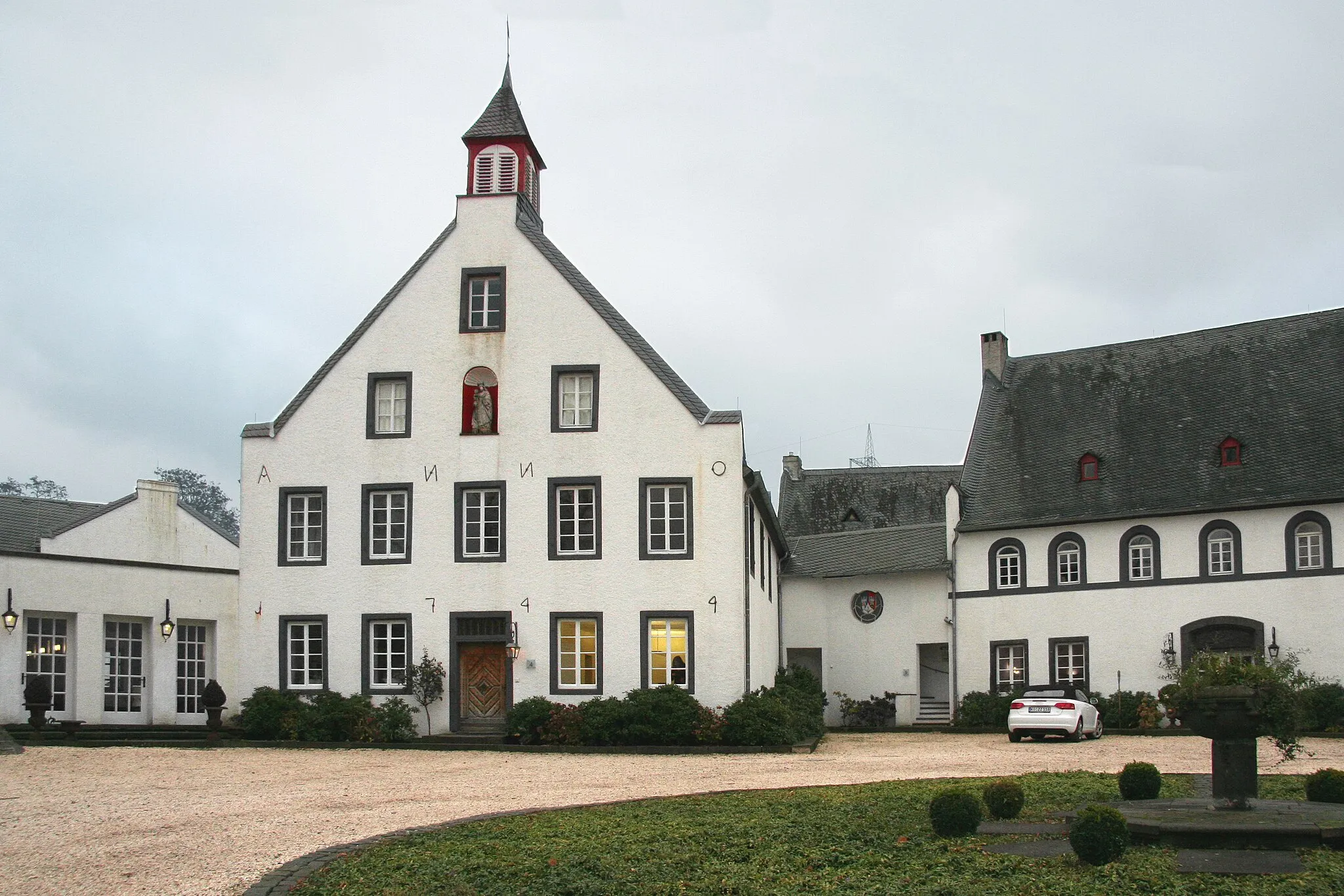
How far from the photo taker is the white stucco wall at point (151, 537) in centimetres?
3531

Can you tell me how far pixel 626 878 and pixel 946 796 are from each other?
3.41 meters

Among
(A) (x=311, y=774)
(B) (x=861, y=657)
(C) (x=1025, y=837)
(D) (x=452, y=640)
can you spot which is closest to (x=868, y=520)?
(B) (x=861, y=657)

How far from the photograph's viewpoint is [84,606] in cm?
3117

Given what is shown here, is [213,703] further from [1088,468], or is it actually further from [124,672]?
[1088,468]

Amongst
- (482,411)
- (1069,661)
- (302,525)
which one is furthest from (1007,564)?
(302,525)

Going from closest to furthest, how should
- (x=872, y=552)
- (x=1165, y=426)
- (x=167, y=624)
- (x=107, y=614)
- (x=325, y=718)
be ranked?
(x=325, y=718) → (x=107, y=614) → (x=167, y=624) → (x=1165, y=426) → (x=872, y=552)

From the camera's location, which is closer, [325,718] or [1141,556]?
[325,718]

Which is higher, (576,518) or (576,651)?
(576,518)

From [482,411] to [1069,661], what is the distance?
1802 centimetres

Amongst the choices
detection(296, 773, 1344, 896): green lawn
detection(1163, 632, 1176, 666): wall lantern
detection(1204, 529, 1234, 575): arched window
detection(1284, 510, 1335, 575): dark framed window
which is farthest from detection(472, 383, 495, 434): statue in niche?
detection(1284, 510, 1335, 575): dark framed window

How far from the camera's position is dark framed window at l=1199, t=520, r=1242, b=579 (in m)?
36.4

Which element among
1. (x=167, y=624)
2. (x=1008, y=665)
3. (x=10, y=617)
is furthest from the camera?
(x=1008, y=665)

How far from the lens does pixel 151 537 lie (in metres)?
36.9

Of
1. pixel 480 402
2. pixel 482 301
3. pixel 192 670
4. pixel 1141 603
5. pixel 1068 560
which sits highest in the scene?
pixel 482 301
